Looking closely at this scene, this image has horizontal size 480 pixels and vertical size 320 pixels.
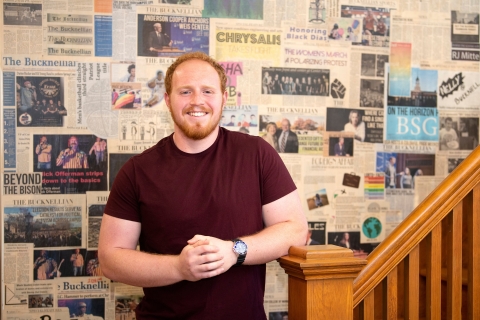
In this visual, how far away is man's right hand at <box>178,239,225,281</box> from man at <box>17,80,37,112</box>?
1.39 meters

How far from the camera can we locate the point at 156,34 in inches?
106

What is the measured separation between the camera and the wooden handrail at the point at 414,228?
5.85 feet

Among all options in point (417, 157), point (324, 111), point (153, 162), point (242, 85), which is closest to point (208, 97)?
point (153, 162)

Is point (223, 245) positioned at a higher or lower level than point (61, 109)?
lower

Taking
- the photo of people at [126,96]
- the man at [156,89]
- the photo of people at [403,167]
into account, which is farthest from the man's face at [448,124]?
the photo of people at [126,96]

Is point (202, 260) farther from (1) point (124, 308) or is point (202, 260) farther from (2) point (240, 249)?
(1) point (124, 308)

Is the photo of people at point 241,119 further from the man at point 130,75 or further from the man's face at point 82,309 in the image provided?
the man's face at point 82,309

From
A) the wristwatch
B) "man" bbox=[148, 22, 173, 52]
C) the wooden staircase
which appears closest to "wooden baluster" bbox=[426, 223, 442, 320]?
the wooden staircase

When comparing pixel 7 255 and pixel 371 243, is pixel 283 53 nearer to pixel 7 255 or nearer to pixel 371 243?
pixel 371 243

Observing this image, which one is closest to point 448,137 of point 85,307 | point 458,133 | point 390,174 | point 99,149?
point 458,133

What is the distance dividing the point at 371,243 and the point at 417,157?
0.52 m

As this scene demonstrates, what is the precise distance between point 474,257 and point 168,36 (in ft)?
5.53

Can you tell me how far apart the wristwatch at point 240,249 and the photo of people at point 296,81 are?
128 cm

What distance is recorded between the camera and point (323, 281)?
158 cm
